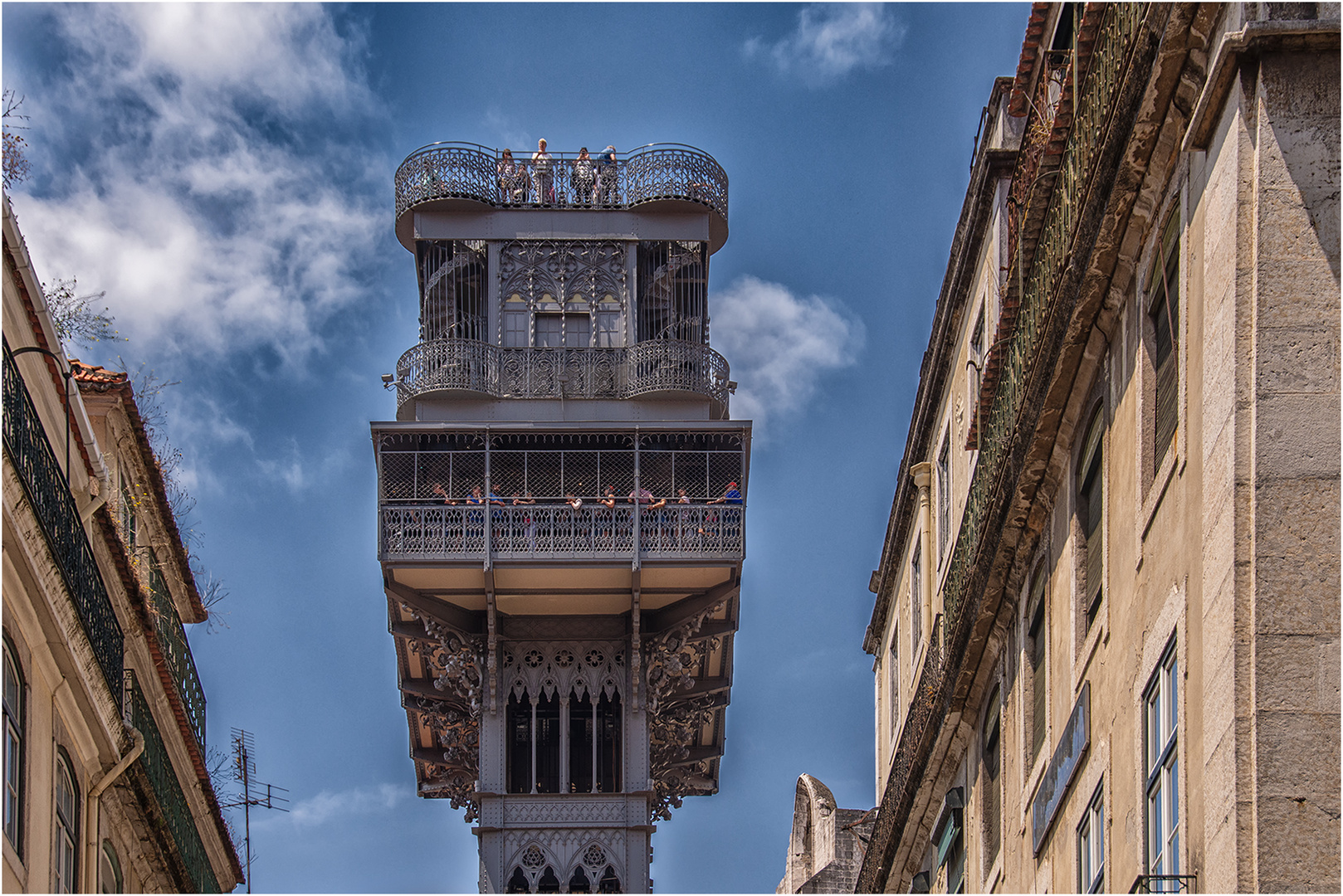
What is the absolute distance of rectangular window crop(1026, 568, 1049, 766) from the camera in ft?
66.7

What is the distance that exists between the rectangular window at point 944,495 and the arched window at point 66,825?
980 cm

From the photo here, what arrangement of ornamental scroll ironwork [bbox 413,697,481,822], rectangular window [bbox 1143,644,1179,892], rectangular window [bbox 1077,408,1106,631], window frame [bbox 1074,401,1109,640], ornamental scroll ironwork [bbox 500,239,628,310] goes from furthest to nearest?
ornamental scroll ironwork [bbox 413,697,481,822] → ornamental scroll ironwork [bbox 500,239,628,310] → rectangular window [bbox 1077,408,1106,631] → window frame [bbox 1074,401,1109,640] → rectangular window [bbox 1143,644,1179,892]

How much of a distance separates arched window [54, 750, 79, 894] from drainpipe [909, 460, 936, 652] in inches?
407

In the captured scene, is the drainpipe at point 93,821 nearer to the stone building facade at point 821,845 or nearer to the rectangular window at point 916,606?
the rectangular window at point 916,606

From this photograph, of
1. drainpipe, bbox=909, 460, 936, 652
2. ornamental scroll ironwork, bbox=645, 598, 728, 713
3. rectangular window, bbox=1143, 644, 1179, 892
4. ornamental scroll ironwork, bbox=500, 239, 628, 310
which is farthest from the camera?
ornamental scroll ironwork, bbox=500, 239, 628, 310

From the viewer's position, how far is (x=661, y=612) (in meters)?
48.4

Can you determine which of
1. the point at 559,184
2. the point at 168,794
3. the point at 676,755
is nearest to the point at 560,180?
the point at 559,184

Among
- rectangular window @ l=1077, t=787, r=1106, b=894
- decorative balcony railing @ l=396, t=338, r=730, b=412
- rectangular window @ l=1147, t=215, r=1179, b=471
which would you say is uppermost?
decorative balcony railing @ l=396, t=338, r=730, b=412

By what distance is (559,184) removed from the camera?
160ft

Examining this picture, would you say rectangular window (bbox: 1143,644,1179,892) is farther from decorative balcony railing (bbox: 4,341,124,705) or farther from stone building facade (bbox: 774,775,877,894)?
stone building facade (bbox: 774,775,877,894)

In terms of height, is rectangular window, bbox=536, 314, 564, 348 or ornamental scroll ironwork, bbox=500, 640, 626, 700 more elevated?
→ rectangular window, bbox=536, 314, 564, 348

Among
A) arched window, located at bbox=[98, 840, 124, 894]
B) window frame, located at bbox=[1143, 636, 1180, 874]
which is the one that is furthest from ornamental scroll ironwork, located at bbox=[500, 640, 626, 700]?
window frame, located at bbox=[1143, 636, 1180, 874]

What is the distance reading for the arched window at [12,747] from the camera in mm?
18250

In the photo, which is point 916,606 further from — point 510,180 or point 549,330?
point 510,180
